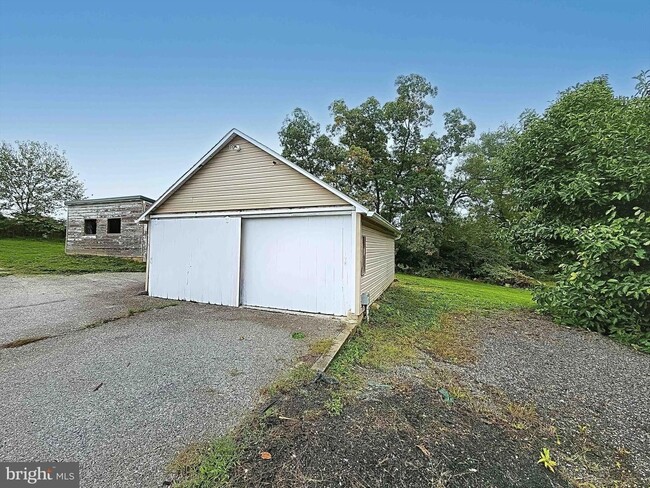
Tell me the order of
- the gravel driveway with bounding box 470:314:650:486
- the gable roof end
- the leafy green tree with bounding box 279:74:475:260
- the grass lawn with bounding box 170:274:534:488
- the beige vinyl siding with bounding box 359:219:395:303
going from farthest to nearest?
the leafy green tree with bounding box 279:74:475:260 → the beige vinyl siding with bounding box 359:219:395:303 → the gable roof end → the gravel driveway with bounding box 470:314:650:486 → the grass lawn with bounding box 170:274:534:488

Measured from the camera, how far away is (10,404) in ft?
9.01

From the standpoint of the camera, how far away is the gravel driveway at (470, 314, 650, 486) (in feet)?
9.00

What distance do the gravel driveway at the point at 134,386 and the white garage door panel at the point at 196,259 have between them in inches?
58.5

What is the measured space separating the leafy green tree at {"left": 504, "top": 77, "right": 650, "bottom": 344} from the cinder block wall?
15.6m

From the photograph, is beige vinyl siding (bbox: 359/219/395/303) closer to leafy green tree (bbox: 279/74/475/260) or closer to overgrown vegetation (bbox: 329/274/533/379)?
overgrown vegetation (bbox: 329/274/533/379)

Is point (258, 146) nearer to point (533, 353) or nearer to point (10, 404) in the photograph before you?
point (10, 404)

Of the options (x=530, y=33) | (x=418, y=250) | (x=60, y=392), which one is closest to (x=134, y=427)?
(x=60, y=392)

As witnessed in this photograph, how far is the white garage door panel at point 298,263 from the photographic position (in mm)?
6148

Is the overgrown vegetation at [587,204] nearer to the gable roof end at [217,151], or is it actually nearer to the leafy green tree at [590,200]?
the leafy green tree at [590,200]

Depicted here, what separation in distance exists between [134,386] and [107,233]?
1486 cm

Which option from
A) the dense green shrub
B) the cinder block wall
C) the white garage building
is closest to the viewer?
the dense green shrub

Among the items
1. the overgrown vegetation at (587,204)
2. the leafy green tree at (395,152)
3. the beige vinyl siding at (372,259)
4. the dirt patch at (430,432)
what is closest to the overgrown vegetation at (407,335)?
the dirt patch at (430,432)

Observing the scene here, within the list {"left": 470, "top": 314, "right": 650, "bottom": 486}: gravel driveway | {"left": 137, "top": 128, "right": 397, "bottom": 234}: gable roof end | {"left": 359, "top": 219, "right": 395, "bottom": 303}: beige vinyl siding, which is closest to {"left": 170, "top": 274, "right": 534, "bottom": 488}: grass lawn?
{"left": 470, "top": 314, "right": 650, "bottom": 486}: gravel driveway

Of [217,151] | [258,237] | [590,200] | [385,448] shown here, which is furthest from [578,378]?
[217,151]
